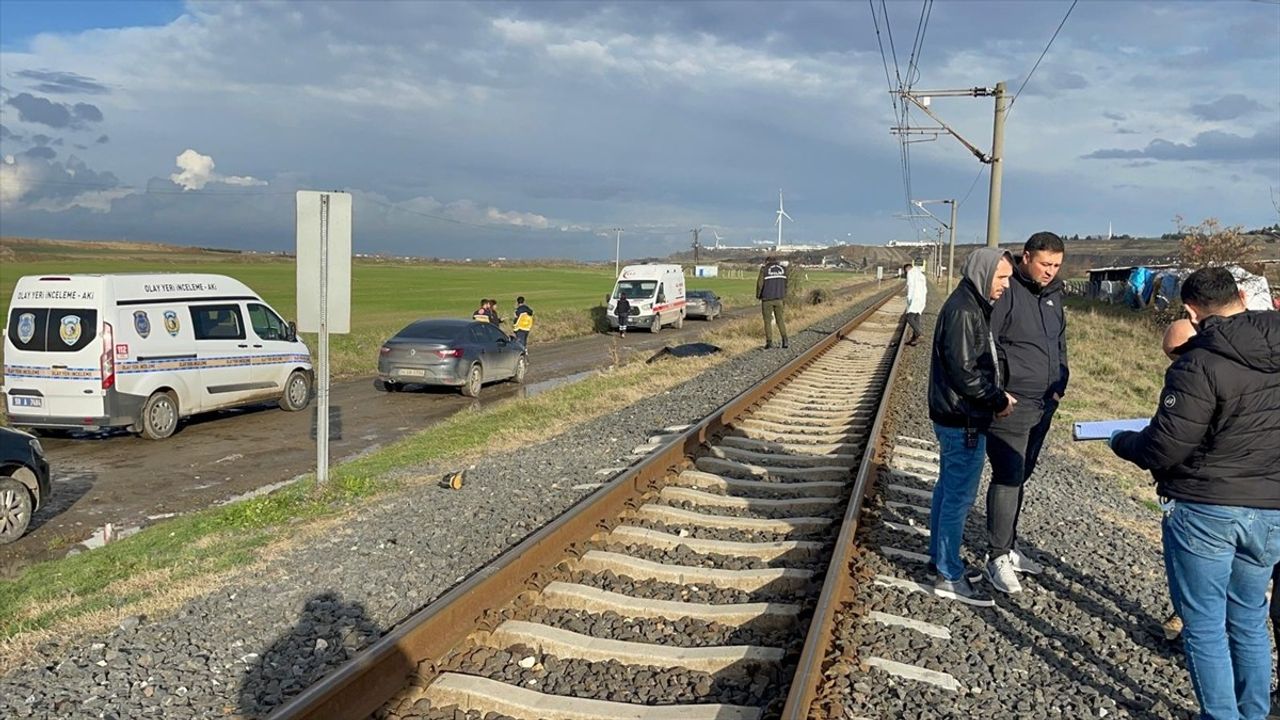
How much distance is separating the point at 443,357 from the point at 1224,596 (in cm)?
1511

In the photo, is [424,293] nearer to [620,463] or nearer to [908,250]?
[620,463]

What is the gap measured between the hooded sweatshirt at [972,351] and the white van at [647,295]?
28.6 meters

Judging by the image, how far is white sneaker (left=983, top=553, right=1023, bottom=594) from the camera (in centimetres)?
→ 507

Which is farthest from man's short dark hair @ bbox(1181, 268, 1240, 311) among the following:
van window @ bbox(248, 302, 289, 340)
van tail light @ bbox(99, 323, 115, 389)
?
van window @ bbox(248, 302, 289, 340)

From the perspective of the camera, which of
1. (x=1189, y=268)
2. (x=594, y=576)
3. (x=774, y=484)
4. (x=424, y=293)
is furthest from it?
(x=424, y=293)

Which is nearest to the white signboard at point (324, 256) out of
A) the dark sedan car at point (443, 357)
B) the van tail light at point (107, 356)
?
the van tail light at point (107, 356)

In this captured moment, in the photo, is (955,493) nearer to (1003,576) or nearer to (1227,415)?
(1003,576)

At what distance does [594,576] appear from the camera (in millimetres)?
5332

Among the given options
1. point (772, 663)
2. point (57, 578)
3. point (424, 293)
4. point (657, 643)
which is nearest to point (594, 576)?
point (657, 643)

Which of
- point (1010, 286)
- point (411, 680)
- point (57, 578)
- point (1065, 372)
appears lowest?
point (57, 578)

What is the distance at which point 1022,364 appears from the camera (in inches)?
193

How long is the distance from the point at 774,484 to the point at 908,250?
19188 centimetres

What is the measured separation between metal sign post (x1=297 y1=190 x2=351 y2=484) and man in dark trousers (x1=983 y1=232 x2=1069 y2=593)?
5.70 meters

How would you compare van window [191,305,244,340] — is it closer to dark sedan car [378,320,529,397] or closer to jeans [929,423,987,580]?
dark sedan car [378,320,529,397]
